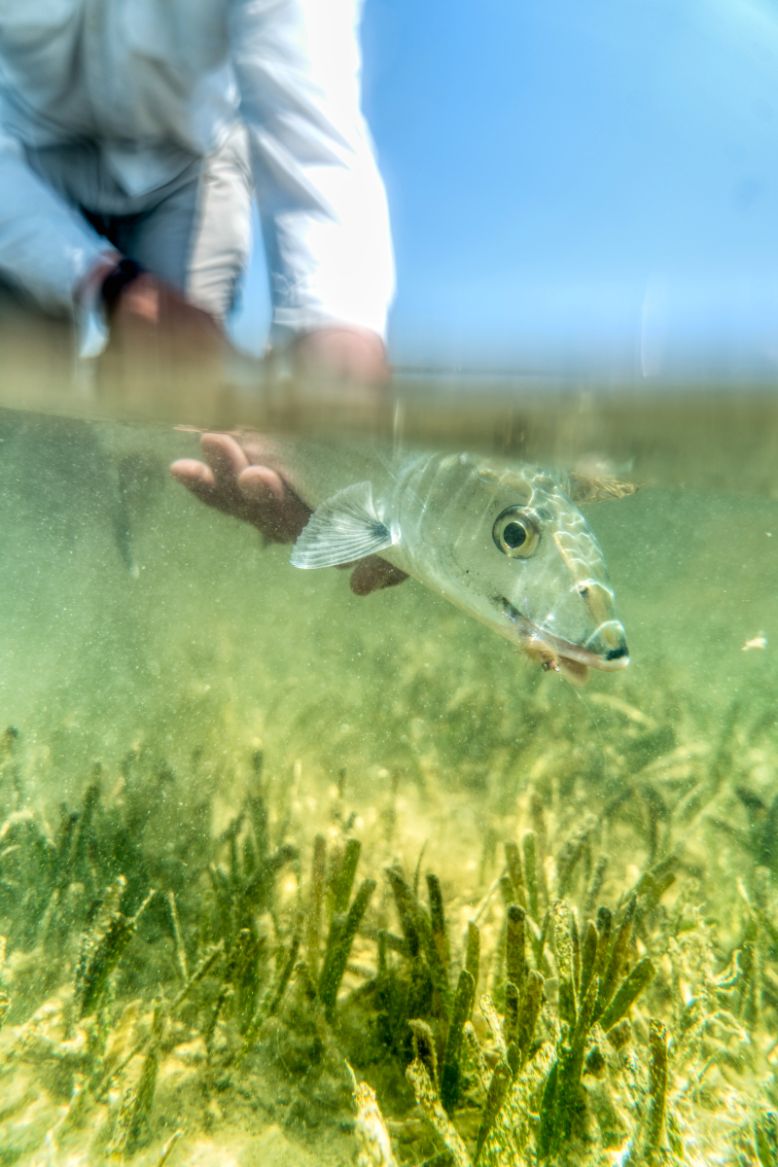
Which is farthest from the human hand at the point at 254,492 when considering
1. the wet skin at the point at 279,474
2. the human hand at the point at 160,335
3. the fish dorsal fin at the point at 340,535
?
the fish dorsal fin at the point at 340,535

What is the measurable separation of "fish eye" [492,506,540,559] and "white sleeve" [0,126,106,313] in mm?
2529

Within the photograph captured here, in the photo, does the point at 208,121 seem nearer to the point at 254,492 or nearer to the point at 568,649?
the point at 254,492

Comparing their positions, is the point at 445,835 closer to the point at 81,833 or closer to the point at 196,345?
the point at 81,833

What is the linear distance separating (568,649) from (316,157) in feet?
10.4

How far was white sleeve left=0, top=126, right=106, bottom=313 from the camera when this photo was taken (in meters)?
3.33

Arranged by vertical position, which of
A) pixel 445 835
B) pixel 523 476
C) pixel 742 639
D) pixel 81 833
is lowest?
pixel 742 639

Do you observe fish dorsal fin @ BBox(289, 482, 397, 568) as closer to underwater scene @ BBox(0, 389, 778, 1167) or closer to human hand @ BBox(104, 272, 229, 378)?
underwater scene @ BBox(0, 389, 778, 1167)

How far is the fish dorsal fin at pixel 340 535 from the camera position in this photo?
144 inches

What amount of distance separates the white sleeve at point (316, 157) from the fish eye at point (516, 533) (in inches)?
58.6

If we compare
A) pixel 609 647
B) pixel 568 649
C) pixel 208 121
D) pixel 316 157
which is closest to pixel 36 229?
pixel 208 121

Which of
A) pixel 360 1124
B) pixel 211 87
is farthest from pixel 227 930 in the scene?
pixel 211 87

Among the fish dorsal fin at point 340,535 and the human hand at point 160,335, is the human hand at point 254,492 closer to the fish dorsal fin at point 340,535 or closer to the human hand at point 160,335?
the human hand at point 160,335

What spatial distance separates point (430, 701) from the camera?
8.82m

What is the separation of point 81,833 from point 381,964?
2568 mm
